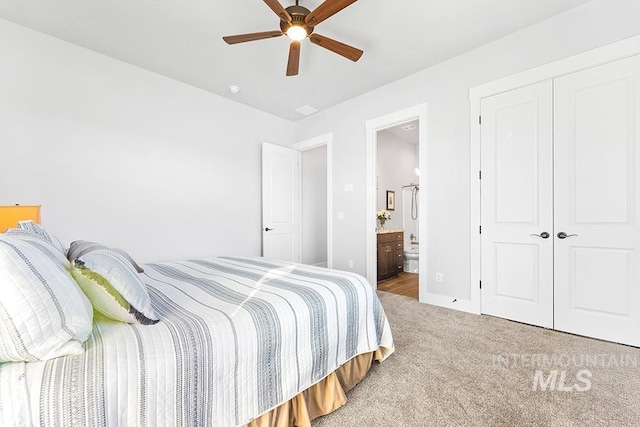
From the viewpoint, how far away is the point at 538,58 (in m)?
2.53

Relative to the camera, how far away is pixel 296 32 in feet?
6.91

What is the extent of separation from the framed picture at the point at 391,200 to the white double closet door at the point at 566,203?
9.85 feet

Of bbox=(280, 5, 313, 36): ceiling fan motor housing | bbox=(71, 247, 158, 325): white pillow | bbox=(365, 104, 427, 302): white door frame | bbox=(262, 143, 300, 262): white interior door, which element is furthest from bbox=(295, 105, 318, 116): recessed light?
bbox=(71, 247, 158, 325): white pillow

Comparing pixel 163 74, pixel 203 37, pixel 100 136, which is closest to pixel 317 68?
pixel 203 37

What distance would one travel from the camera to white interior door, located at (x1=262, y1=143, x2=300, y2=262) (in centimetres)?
424

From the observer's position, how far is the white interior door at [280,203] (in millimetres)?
4238

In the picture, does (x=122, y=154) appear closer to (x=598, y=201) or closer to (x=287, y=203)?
(x=287, y=203)

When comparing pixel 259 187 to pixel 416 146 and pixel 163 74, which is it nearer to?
pixel 163 74

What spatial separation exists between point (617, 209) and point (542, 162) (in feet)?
2.08

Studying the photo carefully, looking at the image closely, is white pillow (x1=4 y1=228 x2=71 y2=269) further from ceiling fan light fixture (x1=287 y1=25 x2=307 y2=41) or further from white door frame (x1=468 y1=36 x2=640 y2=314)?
white door frame (x1=468 y1=36 x2=640 y2=314)

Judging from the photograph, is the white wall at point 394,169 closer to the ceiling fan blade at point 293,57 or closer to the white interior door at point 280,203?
the white interior door at point 280,203

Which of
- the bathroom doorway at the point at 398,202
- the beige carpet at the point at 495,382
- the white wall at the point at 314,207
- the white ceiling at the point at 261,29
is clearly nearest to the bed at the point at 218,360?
the beige carpet at the point at 495,382

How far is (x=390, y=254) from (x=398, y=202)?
1844 millimetres

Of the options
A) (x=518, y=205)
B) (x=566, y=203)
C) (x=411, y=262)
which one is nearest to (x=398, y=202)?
(x=411, y=262)
